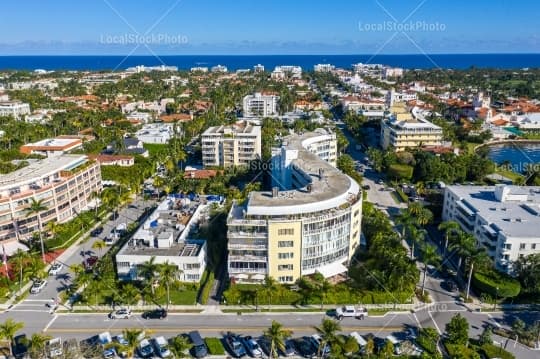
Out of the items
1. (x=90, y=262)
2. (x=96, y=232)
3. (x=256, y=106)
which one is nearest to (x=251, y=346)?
(x=90, y=262)

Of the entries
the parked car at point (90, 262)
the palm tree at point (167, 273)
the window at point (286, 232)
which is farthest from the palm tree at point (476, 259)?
the parked car at point (90, 262)

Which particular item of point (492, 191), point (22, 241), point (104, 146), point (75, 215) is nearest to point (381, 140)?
point (492, 191)

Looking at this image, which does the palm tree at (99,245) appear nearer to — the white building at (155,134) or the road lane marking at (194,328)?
the road lane marking at (194,328)

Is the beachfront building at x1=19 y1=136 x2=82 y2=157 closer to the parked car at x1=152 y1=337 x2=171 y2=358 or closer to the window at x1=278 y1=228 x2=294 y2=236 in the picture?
the parked car at x1=152 y1=337 x2=171 y2=358

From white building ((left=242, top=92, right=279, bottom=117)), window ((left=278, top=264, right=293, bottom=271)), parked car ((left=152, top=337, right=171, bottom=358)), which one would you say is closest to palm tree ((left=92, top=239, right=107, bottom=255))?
parked car ((left=152, top=337, right=171, bottom=358))

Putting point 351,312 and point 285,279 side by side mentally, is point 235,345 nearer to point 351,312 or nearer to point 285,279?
point 285,279

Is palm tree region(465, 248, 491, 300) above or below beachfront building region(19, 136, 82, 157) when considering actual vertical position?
below
